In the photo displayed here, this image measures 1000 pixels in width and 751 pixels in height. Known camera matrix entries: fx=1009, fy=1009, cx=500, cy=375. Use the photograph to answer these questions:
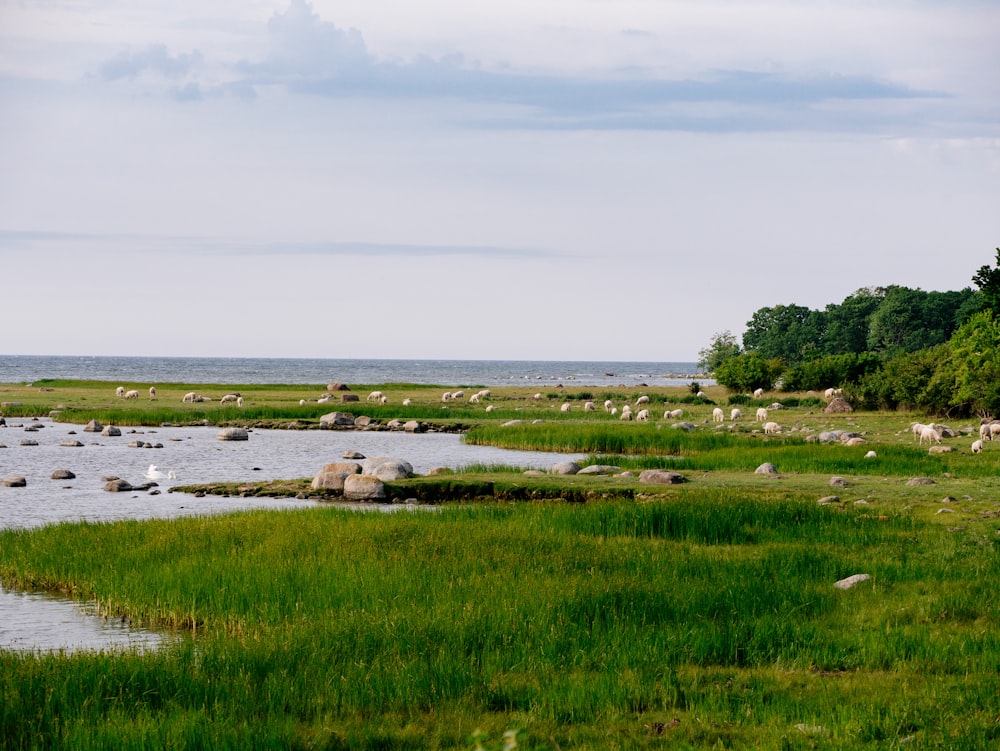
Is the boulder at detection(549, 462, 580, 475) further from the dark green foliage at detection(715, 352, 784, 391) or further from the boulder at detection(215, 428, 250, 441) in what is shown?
the dark green foliage at detection(715, 352, 784, 391)

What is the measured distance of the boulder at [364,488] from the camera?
28.6 m

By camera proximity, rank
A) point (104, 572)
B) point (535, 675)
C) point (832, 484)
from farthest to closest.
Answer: point (832, 484), point (104, 572), point (535, 675)

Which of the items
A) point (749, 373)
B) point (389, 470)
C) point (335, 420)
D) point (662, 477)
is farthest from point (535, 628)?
point (749, 373)

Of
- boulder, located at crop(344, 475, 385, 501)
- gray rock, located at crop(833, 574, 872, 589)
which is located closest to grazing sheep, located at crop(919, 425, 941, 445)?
boulder, located at crop(344, 475, 385, 501)

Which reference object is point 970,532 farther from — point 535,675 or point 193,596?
point 193,596

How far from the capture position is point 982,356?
143 ft

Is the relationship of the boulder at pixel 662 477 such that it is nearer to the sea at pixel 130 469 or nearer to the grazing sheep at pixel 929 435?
the sea at pixel 130 469

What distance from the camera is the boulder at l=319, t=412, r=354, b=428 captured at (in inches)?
2336

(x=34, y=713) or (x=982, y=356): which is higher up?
(x=982, y=356)

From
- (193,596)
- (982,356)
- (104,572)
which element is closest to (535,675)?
(193,596)

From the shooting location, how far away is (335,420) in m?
59.8

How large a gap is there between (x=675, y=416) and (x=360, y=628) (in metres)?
45.8

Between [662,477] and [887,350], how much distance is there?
295ft

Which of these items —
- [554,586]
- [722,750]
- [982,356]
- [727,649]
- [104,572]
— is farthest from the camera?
[982,356]
